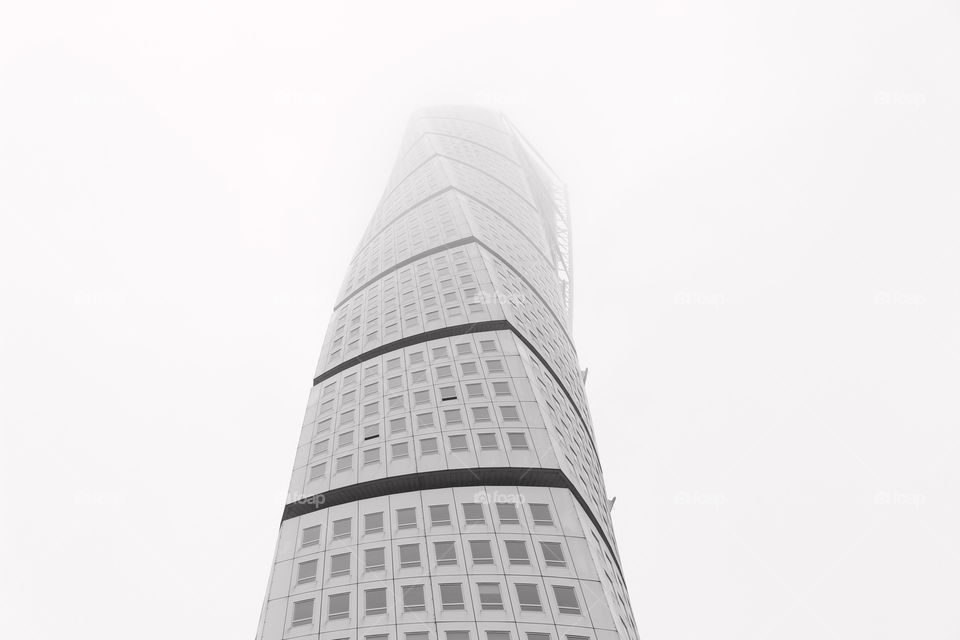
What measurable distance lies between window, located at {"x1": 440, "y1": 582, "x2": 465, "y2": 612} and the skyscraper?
5 centimetres

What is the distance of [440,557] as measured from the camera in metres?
28.0

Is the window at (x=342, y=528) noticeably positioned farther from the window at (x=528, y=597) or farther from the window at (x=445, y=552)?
the window at (x=528, y=597)

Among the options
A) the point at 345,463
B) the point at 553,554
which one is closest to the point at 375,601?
the point at 553,554

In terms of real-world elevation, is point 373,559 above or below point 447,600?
above

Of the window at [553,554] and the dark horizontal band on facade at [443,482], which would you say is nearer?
the window at [553,554]

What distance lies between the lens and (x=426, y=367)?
4159cm

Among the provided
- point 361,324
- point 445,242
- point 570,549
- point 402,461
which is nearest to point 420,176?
point 445,242

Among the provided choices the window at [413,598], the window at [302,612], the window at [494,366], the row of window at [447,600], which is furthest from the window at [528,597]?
the window at [494,366]

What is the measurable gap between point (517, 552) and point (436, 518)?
3.83m

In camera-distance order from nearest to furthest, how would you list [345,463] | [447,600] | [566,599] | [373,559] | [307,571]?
[447,600] → [566,599] → [373,559] → [307,571] → [345,463]

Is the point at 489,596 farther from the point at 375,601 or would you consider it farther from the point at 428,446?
the point at 428,446

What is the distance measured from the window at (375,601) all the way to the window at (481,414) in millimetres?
11504

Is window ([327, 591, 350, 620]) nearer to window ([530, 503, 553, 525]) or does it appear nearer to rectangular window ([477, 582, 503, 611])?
rectangular window ([477, 582, 503, 611])

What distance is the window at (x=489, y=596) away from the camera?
2583 cm
